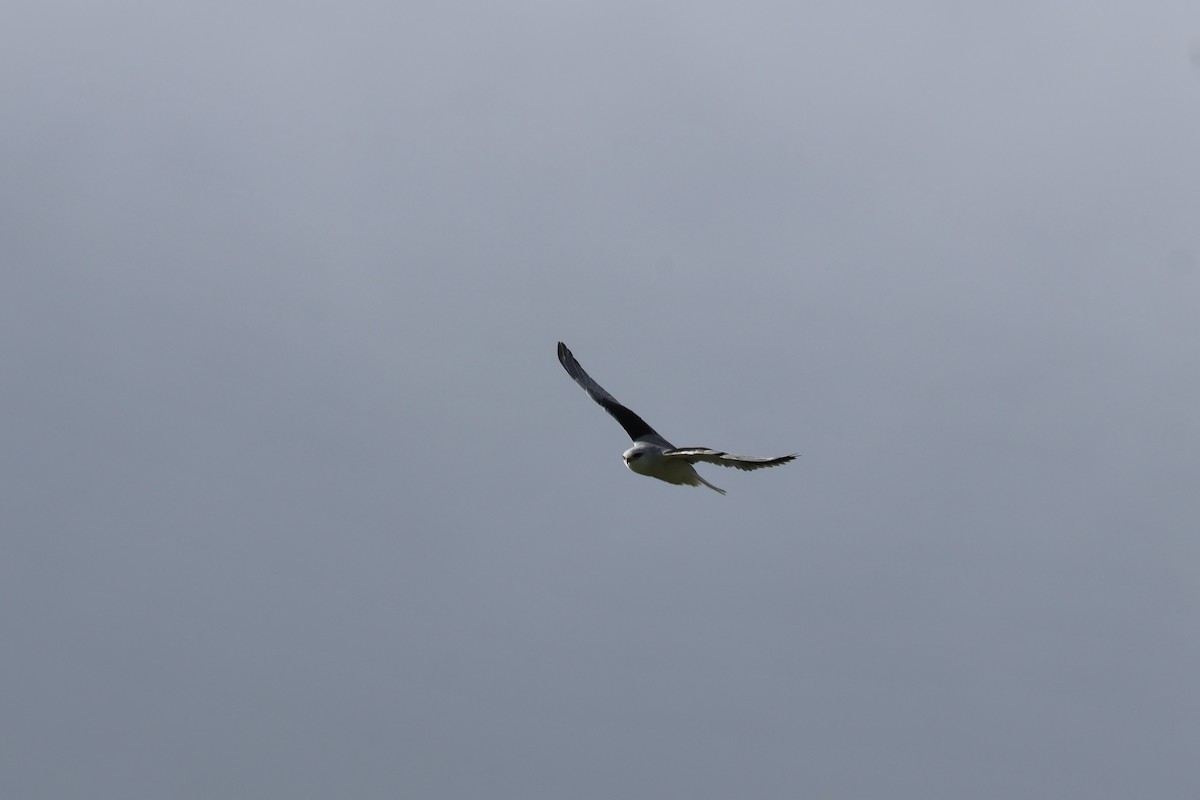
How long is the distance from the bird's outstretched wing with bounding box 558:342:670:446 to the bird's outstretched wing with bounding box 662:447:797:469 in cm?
739

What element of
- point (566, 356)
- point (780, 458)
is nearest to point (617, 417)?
point (566, 356)

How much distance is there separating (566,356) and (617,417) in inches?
159

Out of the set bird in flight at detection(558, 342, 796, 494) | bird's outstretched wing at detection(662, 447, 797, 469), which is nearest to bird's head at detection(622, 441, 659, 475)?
bird in flight at detection(558, 342, 796, 494)

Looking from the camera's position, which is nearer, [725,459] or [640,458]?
[725,459]

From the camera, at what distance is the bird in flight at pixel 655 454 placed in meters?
31.7

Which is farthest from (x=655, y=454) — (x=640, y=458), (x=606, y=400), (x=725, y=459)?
(x=606, y=400)

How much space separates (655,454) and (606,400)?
866 cm

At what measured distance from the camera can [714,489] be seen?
3547 centimetres

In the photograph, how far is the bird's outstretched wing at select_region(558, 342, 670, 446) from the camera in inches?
1628

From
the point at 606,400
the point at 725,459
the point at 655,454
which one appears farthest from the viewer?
the point at 606,400

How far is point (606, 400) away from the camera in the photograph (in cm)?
4444

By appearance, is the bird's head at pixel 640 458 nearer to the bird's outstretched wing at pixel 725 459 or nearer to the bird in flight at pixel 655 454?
the bird in flight at pixel 655 454

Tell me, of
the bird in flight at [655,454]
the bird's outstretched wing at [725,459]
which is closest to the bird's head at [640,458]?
the bird in flight at [655,454]

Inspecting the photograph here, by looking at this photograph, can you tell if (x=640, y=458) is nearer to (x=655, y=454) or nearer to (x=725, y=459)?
(x=655, y=454)
